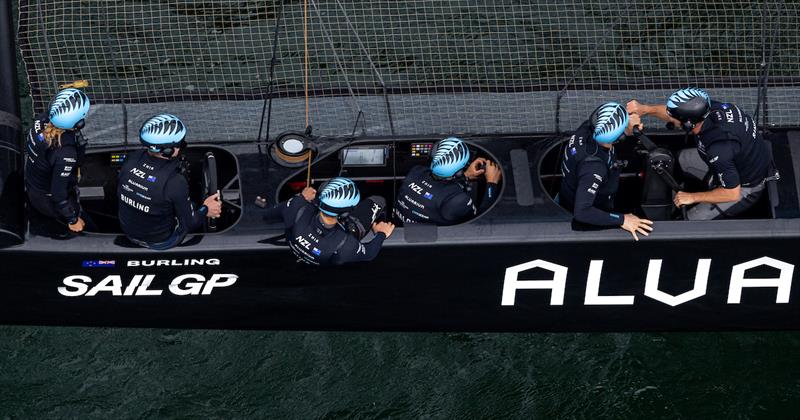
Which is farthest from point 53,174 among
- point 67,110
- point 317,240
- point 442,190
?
point 442,190

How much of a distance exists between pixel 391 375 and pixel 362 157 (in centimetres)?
145

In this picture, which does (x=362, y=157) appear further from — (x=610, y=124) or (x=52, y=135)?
(x=52, y=135)

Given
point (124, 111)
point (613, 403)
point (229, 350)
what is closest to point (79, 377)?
point (229, 350)

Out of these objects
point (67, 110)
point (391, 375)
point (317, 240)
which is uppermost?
point (67, 110)

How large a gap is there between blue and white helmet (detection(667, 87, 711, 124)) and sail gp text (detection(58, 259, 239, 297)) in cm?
270

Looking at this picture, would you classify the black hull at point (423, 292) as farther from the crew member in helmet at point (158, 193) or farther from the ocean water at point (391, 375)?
the ocean water at point (391, 375)

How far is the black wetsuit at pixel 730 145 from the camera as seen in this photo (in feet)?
21.3

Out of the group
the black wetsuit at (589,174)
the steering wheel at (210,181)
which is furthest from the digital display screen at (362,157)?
the black wetsuit at (589,174)

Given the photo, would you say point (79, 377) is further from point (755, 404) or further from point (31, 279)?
point (755, 404)

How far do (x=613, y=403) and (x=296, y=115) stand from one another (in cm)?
289

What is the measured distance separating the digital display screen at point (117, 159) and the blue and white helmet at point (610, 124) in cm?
296

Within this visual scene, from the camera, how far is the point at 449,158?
256 inches

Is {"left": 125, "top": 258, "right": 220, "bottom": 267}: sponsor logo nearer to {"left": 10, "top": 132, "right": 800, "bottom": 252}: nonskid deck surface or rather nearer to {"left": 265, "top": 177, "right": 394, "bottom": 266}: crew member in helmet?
{"left": 10, "top": 132, "right": 800, "bottom": 252}: nonskid deck surface

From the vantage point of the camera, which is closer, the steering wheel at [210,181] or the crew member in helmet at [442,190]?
the crew member in helmet at [442,190]
